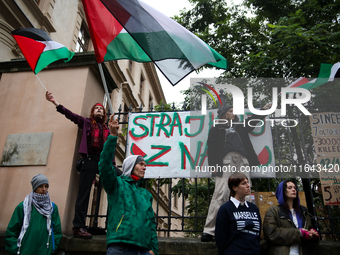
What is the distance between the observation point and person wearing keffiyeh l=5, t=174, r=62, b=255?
11.2 ft

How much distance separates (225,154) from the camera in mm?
4438

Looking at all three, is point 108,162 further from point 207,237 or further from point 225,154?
point 225,154

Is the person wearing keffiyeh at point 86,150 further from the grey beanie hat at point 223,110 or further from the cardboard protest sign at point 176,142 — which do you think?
the grey beanie hat at point 223,110

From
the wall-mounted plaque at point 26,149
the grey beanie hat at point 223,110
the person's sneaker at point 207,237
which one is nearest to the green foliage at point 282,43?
the grey beanie hat at point 223,110

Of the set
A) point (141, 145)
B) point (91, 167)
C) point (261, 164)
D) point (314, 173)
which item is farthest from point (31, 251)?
point (314, 173)

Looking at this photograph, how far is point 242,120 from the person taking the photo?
512 centimetres

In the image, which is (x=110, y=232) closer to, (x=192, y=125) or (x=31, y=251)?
(x=31, y=251)

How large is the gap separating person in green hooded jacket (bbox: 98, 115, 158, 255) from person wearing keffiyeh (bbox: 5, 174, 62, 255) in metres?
1.38

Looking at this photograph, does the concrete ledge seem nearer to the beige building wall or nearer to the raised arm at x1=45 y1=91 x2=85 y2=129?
the beige building wall

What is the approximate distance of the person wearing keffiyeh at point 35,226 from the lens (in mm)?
3420

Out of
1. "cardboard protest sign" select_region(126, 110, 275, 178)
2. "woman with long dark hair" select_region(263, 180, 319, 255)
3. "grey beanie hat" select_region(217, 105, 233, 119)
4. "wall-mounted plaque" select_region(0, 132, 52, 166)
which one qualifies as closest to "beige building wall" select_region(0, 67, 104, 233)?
"wall-mounted plaque" select_region(0, 132, 52, 166)

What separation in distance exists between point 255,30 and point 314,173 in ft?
23.2

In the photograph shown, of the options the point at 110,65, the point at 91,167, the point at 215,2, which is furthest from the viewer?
the point at 110,65

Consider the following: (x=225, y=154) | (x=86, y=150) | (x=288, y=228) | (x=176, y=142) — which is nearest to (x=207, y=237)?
(x=288, y=228)
